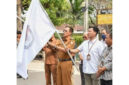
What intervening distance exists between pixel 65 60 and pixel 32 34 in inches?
34.4

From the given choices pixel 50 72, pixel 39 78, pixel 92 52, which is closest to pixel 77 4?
pixel 39 78

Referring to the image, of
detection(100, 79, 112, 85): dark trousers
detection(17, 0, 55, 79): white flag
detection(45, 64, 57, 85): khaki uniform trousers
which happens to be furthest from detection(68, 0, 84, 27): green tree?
detection(100, 79, 112, 85): dark trousers

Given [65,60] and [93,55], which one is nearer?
[93,55]

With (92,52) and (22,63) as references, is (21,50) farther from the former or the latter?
(92,52)

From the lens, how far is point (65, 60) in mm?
4551

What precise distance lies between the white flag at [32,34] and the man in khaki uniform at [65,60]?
0.54 metres

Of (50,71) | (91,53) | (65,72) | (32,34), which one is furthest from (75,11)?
(32,34)

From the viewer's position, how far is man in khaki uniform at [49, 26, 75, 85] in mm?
4488

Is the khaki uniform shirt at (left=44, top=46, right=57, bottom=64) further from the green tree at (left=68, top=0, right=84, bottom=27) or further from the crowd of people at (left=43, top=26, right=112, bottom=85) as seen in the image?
the green tree at (left=68, top=0, right=84, bottom=27)

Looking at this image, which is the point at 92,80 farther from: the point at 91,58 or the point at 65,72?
the point at 65,72

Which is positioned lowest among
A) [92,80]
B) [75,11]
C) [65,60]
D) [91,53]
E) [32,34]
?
[92,80]

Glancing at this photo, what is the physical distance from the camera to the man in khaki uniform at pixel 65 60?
14.7 ft

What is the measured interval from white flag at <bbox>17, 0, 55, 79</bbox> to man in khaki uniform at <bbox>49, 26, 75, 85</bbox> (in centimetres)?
54
